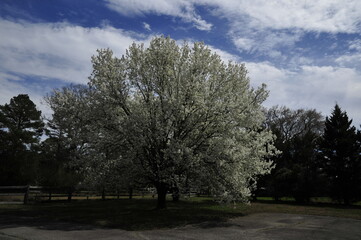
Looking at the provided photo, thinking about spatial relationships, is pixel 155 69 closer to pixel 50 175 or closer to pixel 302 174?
pixel 50 175

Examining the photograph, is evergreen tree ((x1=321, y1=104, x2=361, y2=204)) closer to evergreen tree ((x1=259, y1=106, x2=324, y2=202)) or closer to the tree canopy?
evergreen tree ((x1=259, y1=106, x2=324, y2=202))

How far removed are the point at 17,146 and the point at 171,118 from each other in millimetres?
25487

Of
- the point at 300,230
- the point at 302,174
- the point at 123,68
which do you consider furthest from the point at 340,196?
the point at 123,68

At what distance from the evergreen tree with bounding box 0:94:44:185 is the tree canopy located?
18573 mm

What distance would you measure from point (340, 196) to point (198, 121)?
23690 mm

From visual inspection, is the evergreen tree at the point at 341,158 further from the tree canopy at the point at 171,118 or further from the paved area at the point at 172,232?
the paved area at the point at 172,232

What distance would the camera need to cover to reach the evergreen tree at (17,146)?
30.9m

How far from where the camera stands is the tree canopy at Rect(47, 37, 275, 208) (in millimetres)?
15281

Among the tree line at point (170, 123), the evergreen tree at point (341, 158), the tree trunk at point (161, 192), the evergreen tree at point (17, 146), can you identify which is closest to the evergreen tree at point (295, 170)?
the evergreen tree at point (341, 158)

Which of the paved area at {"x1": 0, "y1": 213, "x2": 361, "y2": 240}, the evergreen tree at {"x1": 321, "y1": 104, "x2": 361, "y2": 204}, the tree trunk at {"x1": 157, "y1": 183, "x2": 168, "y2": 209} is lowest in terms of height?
the paved area at {"x1": 0, "y1": 213, "x2": 361, "y2": 240}

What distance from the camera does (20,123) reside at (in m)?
34.7

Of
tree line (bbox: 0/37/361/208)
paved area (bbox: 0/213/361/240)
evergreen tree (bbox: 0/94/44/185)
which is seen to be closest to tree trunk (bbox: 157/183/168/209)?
tree line (bbox: 0/37/361/208)

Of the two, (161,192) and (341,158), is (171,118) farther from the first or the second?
(341,158)

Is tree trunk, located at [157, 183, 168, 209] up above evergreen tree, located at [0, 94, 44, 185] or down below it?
below
